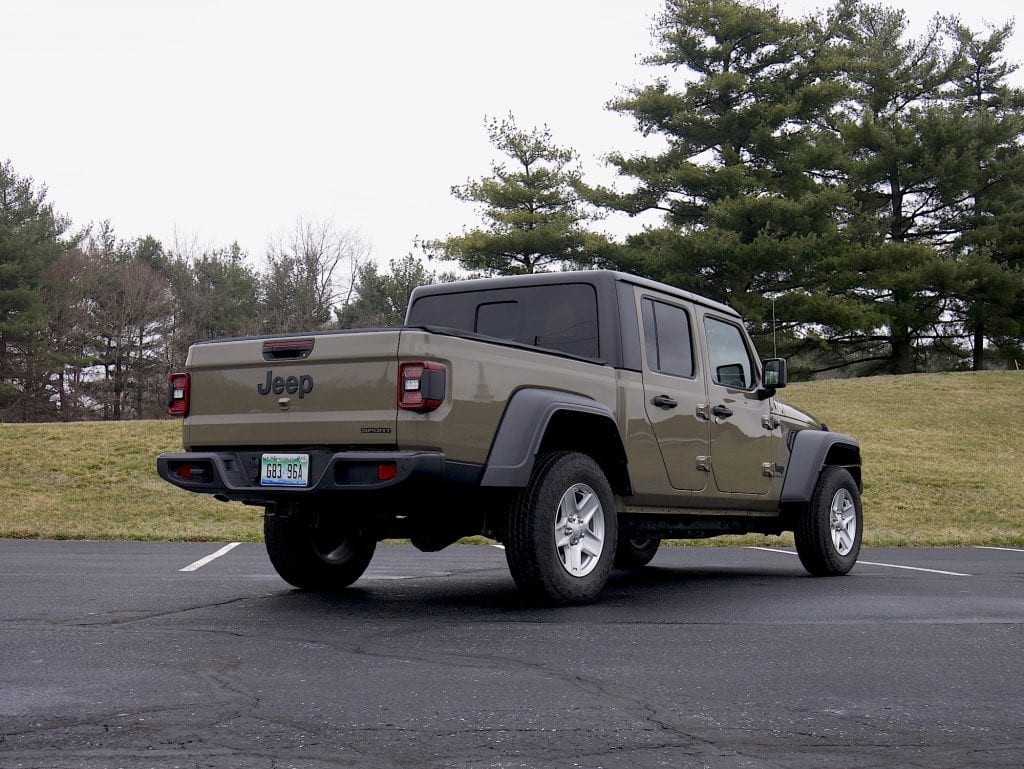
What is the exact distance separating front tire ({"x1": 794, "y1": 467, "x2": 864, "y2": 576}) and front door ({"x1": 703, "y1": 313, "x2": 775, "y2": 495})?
1.95 feet

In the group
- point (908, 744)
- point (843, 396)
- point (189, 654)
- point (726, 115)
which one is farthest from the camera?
point (726, 115)

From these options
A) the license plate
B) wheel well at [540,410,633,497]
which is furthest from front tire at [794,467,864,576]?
the license plate

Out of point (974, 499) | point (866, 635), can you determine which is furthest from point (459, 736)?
point (974, 499)

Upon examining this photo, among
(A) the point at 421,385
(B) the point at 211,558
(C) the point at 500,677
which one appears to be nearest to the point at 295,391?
(A) the point at 421,385

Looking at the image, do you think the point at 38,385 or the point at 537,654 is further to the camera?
the point at 38,385

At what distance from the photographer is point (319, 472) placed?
6219 millimetres

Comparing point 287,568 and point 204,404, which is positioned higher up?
point 204,404

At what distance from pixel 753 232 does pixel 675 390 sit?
34675 millimetres

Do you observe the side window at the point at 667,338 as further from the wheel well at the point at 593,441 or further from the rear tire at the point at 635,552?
the rear tire at the point at 635,552

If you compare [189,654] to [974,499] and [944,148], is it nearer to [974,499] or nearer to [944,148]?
[974,499]

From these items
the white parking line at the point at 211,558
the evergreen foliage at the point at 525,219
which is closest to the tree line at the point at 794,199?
the evergreen foliage at the point at 525,219

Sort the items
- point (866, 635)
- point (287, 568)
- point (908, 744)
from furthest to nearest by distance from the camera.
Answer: point (287, 568) → point (866, 635) → point (908, 744)

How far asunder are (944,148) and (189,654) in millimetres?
46530

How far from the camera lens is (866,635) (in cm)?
582
